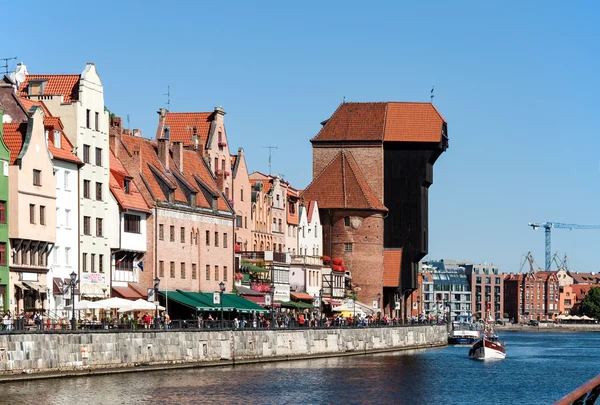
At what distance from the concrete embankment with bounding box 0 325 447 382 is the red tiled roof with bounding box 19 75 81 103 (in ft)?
59.6

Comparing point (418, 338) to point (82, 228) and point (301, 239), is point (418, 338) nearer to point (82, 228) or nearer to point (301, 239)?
point (301, 239)

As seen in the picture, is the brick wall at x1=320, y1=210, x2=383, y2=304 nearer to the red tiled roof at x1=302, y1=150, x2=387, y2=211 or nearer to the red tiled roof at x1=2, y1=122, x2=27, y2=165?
the red tiled roof at x1=302, y1=150, x2=387, y2=211

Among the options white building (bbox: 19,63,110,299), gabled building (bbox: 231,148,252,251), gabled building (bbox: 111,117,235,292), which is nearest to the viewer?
white building (bbox: 19,63,110,299)

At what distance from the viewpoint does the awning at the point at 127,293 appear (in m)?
90.4

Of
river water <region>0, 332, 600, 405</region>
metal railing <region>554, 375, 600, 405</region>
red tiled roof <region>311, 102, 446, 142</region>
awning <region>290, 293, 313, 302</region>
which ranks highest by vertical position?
red tiled roof <region>311, 102, 446, 142</region>

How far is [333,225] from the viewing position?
152000mm

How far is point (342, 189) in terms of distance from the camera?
505 feet

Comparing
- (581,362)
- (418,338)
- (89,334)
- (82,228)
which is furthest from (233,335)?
(418,338)

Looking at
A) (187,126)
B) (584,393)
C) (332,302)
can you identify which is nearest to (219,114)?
(187,126)

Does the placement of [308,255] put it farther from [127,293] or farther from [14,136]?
[14,136]

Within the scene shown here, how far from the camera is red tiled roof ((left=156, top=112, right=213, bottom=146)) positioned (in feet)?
376

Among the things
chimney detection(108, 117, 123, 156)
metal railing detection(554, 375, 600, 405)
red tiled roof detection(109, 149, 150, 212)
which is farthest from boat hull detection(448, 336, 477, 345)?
metal railing detection(554, 375, 600, 405)

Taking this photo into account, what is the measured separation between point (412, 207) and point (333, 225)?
429 inches

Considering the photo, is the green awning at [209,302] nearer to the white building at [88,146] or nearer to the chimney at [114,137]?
the white building at [88,146]
